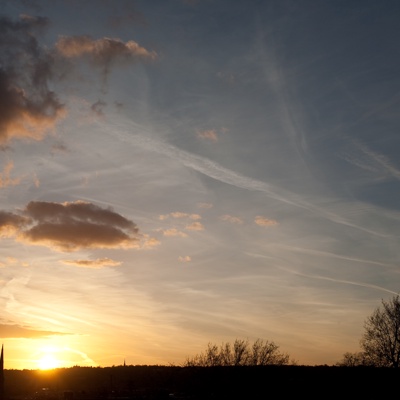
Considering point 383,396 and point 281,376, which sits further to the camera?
point 281,376

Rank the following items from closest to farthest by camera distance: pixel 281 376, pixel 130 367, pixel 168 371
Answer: pixel 281 376, pixel 168 371, pixel 130 367

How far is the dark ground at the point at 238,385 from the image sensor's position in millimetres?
50438

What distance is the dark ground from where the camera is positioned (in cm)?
5044

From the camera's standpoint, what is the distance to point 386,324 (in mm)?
75688

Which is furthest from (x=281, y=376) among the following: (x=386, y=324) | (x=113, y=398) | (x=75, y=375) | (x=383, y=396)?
(x=75, y=375)

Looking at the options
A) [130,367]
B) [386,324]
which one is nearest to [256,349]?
[386,324]

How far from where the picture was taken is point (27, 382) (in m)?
74.6

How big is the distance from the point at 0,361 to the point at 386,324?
176 feet

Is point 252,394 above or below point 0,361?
below

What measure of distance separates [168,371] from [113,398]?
2107cm

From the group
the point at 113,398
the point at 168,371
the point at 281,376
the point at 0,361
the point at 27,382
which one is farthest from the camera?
the point at 27,382

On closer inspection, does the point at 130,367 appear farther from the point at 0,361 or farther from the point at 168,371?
the point at 0,361

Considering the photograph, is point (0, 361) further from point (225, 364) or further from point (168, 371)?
point (225, 364)

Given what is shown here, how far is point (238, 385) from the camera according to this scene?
5675cm
